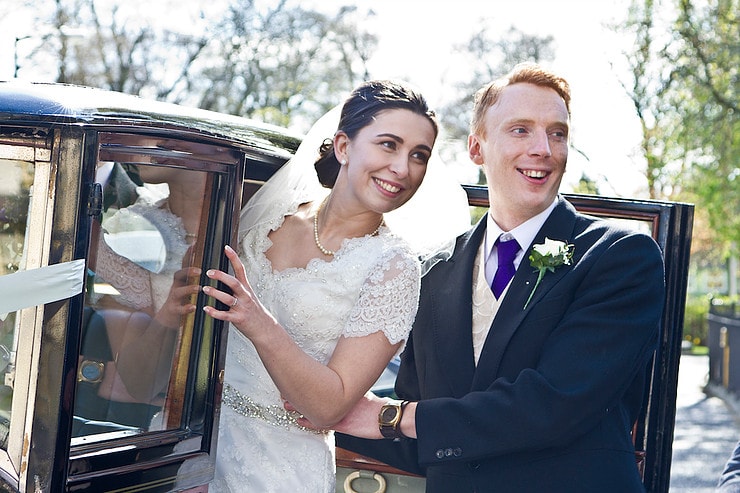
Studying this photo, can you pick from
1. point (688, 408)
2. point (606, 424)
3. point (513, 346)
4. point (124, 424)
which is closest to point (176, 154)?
point (124, 424)

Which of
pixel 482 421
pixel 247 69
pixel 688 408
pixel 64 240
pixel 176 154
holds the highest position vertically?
pixel 247 69

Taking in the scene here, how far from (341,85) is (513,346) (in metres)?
21.8

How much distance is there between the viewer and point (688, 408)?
603 inches

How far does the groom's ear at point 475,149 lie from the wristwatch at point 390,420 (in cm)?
102

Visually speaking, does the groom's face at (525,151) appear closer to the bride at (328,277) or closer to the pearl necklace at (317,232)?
the bride at (328,277)

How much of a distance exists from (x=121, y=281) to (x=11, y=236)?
1.53 feet

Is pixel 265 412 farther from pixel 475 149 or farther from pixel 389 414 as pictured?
pixel 475 149

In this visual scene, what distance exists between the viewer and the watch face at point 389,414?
3.12 metres

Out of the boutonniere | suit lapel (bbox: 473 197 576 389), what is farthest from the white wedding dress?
the boutonniere

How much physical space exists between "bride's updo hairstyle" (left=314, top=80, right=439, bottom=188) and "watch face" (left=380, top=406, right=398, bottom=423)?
96 centimetres

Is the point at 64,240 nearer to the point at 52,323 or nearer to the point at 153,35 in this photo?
the point at 52,323

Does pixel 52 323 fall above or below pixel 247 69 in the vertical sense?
below

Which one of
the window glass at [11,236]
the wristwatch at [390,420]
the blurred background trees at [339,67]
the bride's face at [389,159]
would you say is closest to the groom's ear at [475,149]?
the bride's face at [389,159]

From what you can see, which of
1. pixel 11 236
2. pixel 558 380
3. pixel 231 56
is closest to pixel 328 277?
pixel 558 380
